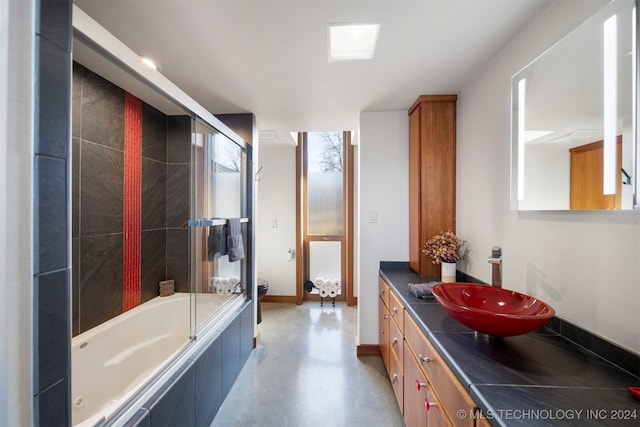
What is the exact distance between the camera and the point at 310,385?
1942 millimetres

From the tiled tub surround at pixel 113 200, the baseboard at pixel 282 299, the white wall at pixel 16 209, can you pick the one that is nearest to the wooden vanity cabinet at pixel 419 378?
the white wall at pixel 16 209

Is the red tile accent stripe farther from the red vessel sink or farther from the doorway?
the red vessel sink

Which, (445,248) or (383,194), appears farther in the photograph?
(383,194)

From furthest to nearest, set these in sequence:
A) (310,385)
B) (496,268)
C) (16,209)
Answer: (310,385) < (496,268) < (16,209)

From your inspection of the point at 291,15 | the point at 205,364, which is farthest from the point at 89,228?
the point at 291,15

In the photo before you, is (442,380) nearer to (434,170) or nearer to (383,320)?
(383,320)

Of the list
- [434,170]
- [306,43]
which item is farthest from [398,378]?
[306,43]

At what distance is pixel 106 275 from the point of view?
1.83 m

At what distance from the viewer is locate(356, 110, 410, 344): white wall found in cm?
234

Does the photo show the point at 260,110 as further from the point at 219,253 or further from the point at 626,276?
the point at 626,276

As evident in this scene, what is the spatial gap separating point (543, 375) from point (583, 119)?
0.97 m

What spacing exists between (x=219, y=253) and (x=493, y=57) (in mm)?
2401

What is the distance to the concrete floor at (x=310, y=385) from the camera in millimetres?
1630

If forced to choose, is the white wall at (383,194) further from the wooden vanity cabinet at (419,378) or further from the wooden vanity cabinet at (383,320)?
the wooden vanity cabinet at (419,378)
